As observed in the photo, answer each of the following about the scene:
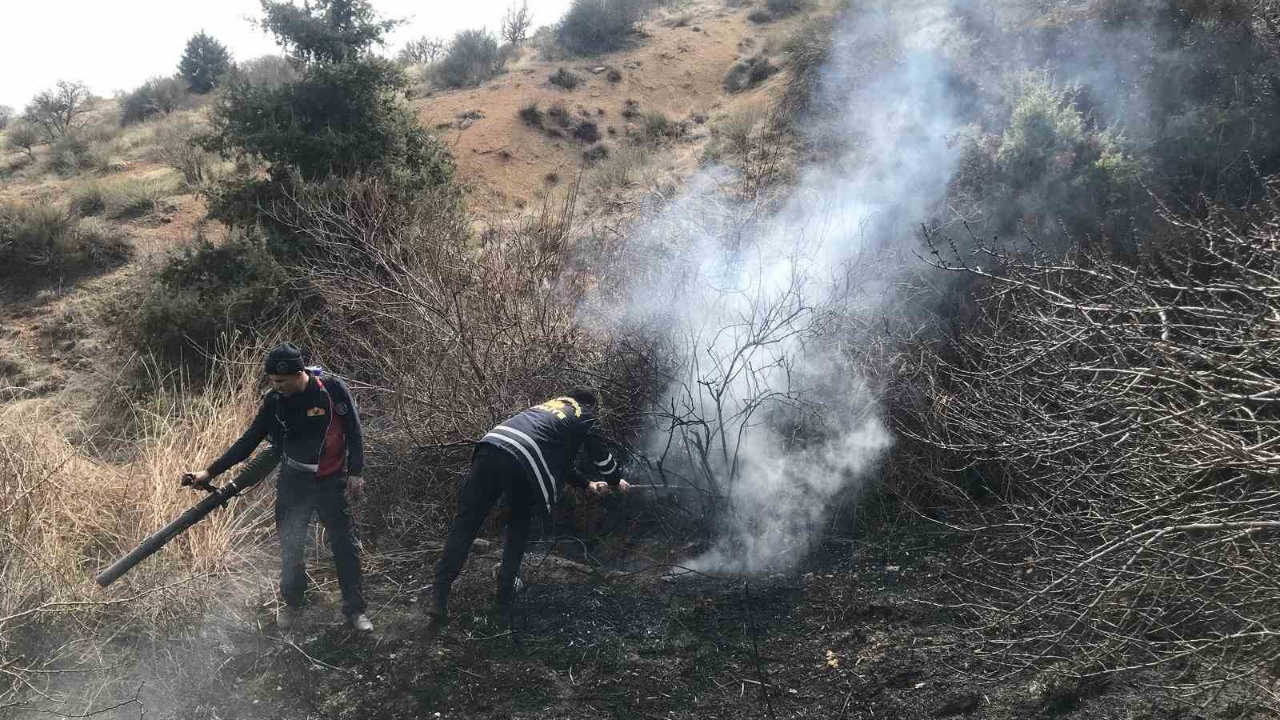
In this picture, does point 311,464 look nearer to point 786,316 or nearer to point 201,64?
point 786,316

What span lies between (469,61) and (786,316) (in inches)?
797

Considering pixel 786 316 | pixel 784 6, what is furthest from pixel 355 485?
pixel 784 6

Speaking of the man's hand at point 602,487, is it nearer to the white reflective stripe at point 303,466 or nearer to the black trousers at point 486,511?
the black trousers at point 486,511

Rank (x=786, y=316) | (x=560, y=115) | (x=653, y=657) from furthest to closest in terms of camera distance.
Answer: (x=560, y=115) < (x=786, y=316) < (x=653, y=657)

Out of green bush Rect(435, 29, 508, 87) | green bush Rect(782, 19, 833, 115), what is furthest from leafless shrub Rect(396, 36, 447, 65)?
green bush Rect(782, 19, 833, 115)

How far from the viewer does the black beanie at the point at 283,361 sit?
4.55m

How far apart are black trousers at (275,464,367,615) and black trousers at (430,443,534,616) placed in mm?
541

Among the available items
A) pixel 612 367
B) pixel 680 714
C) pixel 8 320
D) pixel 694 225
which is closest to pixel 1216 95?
pixel 694 225

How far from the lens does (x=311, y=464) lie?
15.9 ft

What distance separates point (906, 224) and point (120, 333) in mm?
9728

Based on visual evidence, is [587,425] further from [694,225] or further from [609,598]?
[694,225]

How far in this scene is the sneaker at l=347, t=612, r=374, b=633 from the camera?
503cm

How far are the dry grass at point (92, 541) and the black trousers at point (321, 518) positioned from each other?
2.21 feet

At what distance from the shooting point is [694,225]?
992cm
